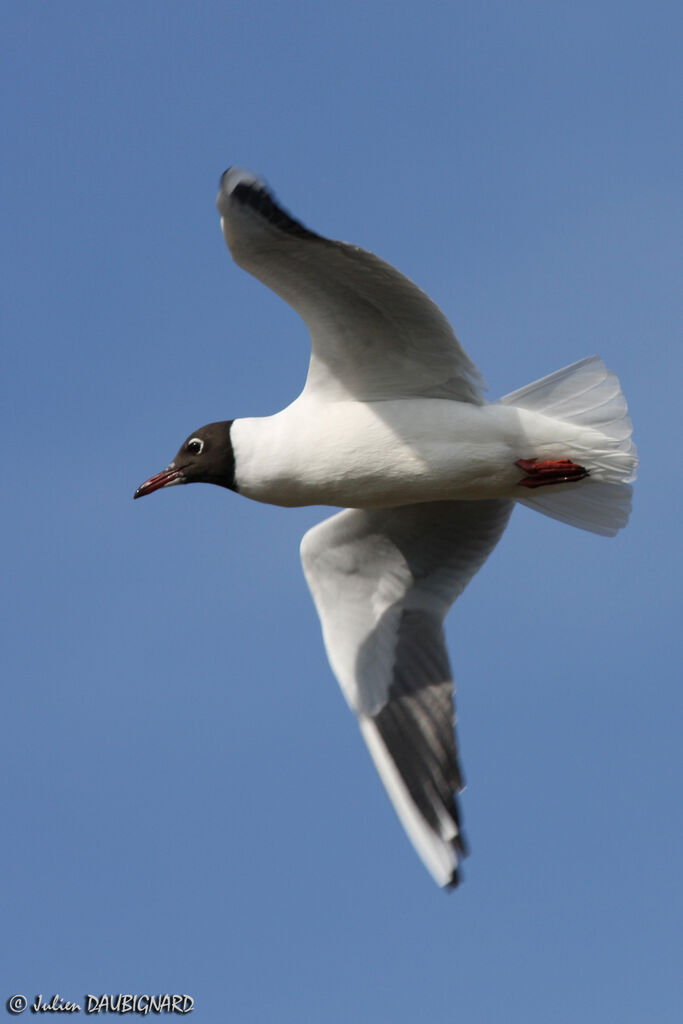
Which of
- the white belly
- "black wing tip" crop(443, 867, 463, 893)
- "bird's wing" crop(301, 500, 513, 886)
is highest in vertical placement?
the white belly

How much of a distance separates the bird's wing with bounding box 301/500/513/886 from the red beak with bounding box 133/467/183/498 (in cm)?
84

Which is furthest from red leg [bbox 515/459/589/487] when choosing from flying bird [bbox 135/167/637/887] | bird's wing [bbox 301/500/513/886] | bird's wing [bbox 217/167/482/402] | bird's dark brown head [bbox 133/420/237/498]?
bird's dark brown head [bbox 133/420/237/498]

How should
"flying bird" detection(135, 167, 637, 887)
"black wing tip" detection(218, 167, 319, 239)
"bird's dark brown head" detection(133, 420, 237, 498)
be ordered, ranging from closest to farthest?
"black wing tip" detection(218, 167, 319, 239), "flying bird" detection(135, 167, 637, 887), "bird's dark brown head" detection(133, 420, 237, 498)

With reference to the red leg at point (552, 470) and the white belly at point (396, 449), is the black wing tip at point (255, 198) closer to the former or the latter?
the white belly at point (396, 449)

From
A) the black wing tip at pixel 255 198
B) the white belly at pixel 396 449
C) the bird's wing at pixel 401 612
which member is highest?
the black wing tip at pixel 255 198

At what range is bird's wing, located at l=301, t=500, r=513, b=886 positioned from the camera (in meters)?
8.58

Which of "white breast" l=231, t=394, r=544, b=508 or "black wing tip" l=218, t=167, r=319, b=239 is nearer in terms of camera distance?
"black wing tip" l=218, t=167, r=319, b=239

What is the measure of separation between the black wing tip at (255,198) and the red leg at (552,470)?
5.09 ft

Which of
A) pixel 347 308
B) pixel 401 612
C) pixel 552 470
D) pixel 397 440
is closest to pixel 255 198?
pixel 347 308

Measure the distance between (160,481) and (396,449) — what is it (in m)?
1.37


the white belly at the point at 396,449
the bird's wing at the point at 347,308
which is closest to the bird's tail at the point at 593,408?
the white belly at the point at 396,449

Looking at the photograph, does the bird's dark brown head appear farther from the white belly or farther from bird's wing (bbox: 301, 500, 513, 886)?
bird's wing (bbox: 301, 500, 513, 886)

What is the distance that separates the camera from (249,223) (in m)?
7.37

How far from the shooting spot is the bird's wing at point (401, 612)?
8.58m
